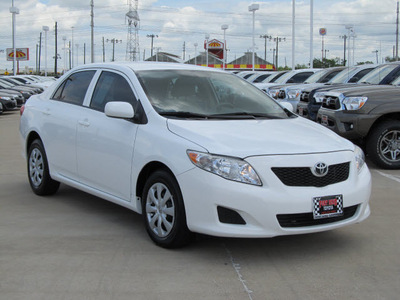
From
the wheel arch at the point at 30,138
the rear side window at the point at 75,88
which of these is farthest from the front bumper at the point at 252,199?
the wheel arch at the point at 30,138

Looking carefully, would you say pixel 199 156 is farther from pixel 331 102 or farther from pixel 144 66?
pixel 331 102

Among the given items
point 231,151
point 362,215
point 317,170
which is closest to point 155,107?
point 231,151

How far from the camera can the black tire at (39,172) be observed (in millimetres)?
6676

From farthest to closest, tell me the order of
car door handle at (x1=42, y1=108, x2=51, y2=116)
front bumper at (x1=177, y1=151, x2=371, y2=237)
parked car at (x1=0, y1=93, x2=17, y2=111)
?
parked car at (x1=0, y1=93, x2=17, y2=111), car door handle at (x1=42, y1=108, x2=51, y2=116), front bumper at (x1=177, y1=151, x2=371, y2=237)

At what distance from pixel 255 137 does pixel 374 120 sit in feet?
16.1

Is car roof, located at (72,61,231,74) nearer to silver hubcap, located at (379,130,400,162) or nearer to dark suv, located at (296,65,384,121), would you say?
silver hubcap, located at (379,130,400,162)

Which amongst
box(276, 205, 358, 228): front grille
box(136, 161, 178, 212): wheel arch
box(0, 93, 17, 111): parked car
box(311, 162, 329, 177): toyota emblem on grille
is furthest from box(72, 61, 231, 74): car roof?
box(0, 93, 17, 111): parked car

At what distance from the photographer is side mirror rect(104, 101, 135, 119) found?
5.02 metres

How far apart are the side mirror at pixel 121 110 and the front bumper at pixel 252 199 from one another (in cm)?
95

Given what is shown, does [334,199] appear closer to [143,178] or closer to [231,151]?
[231,151]

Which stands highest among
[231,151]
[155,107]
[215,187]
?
[155,107]

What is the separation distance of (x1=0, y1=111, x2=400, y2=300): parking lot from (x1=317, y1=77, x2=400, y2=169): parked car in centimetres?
298

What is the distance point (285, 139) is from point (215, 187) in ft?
2.69

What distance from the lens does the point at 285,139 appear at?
15.1 ft
